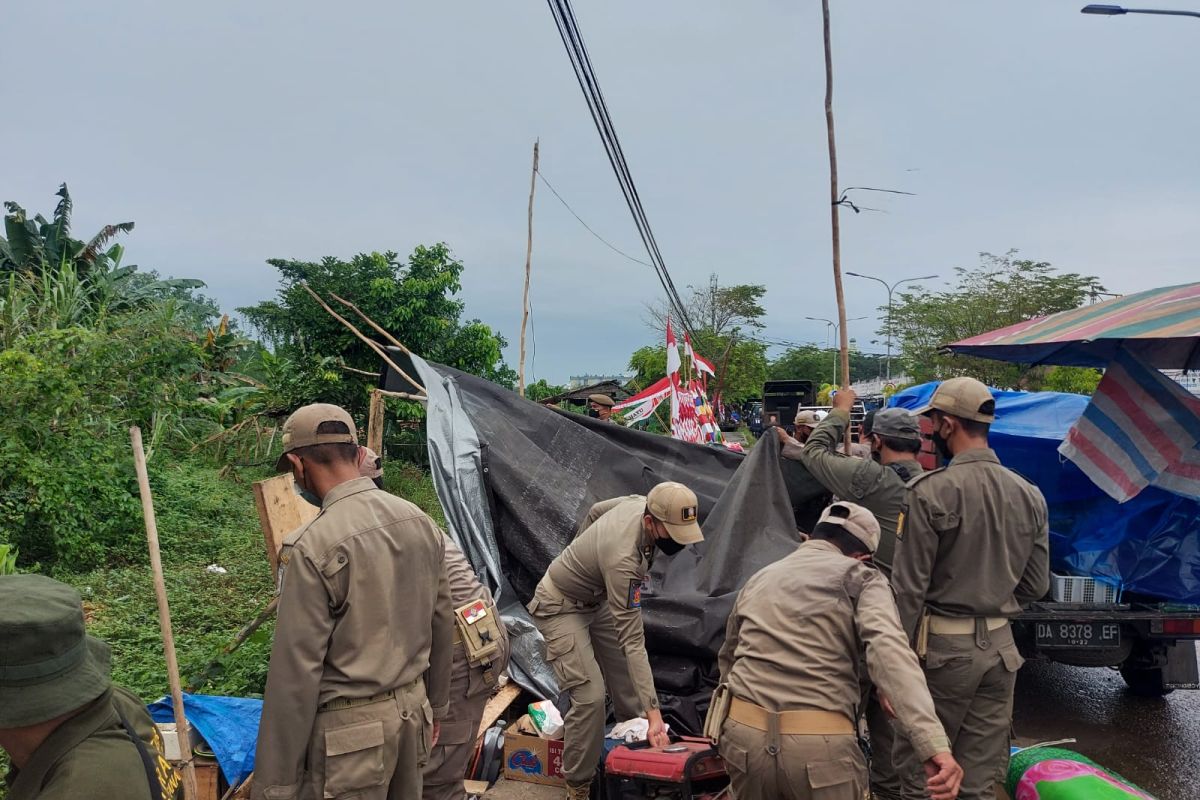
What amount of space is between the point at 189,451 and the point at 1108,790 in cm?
1195

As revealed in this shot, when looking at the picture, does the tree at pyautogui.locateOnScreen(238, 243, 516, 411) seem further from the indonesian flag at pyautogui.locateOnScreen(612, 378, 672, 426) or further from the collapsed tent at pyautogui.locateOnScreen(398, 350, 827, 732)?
the collapsed tent at pyautogui.locateOnScreen(398, 350, 827, 732)

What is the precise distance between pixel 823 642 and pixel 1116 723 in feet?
12.0

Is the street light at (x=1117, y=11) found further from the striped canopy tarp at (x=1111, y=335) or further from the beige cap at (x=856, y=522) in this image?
the beige cap at (x=856, y=522)

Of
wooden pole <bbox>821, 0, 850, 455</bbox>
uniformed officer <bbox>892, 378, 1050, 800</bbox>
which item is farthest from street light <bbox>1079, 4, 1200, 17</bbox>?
uniformed officer <bbox>892, 378, 1050, 800</bbox>

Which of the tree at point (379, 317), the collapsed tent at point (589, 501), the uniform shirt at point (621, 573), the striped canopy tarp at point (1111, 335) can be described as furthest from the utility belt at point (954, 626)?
the tree at point (379, 317)

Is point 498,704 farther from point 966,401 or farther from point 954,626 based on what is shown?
point 966,401

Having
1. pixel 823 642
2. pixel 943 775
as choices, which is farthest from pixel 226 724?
pixel 943 775

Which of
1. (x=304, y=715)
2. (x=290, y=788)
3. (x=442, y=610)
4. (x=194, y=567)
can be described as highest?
(x=442, y=610)

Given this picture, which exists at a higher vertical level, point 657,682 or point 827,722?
point 827,722

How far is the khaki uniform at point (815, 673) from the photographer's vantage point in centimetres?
249

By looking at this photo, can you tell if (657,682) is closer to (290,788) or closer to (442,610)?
(442,610)

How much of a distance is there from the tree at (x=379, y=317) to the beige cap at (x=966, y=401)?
9810 mm

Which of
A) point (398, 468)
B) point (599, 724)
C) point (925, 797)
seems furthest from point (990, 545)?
point (398, 468)

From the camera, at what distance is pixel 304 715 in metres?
2.29
